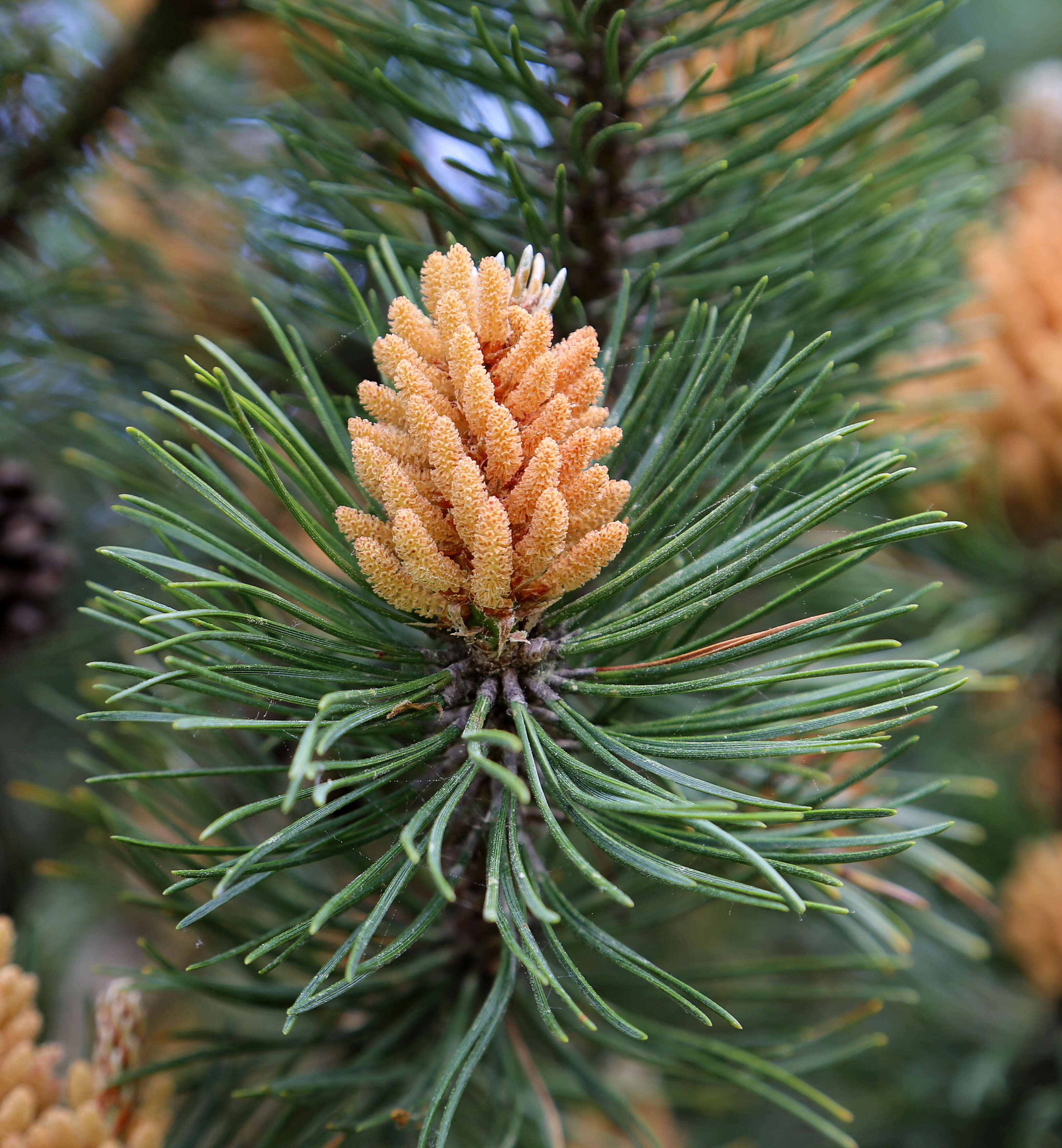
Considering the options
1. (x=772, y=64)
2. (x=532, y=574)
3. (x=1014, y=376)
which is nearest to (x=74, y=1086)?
(x=532, y=574)

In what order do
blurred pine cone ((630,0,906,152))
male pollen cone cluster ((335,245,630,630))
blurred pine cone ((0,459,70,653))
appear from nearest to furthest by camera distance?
male pollen cone cluster ((335,245,630,630))
blurred pine cone ((630,0,906,152))
blurred pine cone ((0,459,70,653))

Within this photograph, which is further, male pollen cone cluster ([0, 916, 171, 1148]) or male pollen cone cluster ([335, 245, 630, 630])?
male pollen cone cluster ([0, 916, 171, 1148])

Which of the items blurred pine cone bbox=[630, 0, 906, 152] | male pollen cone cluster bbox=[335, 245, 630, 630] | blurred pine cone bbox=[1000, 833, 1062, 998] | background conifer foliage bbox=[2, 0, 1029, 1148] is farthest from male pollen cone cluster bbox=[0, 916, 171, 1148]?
blurred pine cone bbox=[1000, 833, 1062, 998]

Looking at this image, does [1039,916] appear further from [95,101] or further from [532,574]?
[95,101]

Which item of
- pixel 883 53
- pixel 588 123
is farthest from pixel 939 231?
pixel 588 123

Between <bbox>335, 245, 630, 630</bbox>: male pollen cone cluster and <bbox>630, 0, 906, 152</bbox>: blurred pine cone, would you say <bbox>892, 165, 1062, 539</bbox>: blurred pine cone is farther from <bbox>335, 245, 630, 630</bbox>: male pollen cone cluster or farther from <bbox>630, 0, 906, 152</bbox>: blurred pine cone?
<bbox>335, 245, 630, 630</bbox>: male pollen cone cluster

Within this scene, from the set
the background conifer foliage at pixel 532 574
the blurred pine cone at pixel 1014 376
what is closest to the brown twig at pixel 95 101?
the background conifer foliage at pixel 532 574

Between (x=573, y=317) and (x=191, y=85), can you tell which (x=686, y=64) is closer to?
(x=573, y=317)
